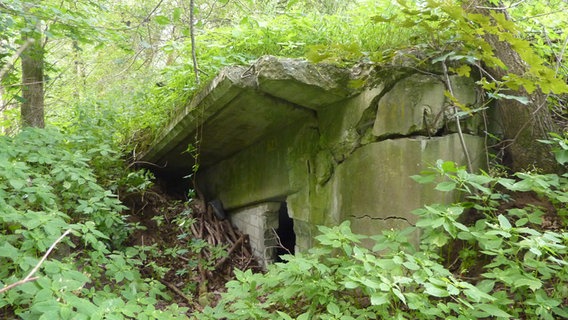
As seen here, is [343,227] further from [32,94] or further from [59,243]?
[32,94]

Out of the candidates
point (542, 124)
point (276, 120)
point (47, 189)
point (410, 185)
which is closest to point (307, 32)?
point (276, 120)

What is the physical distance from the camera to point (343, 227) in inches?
89.8

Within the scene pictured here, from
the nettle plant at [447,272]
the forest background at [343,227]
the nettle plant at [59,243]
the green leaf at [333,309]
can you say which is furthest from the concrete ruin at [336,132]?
the nettle plant at [59,243]

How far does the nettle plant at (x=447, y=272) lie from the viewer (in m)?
1.71

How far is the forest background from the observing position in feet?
6.01

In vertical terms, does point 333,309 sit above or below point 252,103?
below

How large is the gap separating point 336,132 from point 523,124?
133cm

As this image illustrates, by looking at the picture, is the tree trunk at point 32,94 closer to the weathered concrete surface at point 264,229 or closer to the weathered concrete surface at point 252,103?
the weathered concrete surface at point 252,103

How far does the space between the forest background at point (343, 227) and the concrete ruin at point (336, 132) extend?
0.18 metres

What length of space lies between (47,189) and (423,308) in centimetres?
259

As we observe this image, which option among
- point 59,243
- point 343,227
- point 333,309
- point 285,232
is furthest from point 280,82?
point 285,232

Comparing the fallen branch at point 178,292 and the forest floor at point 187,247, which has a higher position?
the forest floor at point 187,247

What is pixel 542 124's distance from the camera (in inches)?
101

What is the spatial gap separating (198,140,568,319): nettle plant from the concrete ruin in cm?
29
